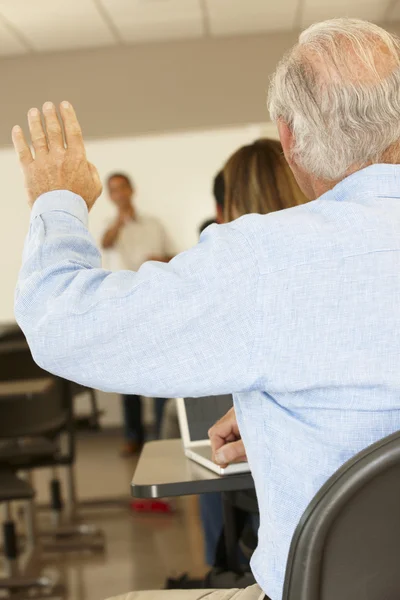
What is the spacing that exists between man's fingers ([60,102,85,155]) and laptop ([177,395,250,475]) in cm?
57

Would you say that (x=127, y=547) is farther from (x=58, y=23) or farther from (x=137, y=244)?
→ (x=58, y=23)

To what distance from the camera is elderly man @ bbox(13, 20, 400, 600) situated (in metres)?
0.81

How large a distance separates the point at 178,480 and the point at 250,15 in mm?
4868

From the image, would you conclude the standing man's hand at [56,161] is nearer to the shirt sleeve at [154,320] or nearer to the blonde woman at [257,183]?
the shirt sleeve at [154,320]

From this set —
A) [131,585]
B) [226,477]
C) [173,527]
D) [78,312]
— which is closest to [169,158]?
[173,527]

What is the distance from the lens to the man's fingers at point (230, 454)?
4.14 feet

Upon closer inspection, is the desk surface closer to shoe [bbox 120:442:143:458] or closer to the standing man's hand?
the standing man's hand

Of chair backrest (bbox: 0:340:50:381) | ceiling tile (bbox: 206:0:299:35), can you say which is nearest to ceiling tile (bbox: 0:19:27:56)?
ceiling tile (bbox: 206:0:299:35)

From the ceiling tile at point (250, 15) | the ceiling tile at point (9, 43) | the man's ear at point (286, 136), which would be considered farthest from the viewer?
the ceiling tile at point (9, 43)

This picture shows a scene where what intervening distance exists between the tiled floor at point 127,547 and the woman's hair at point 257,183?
5.07ft

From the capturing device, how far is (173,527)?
3582mm

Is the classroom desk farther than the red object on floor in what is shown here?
No

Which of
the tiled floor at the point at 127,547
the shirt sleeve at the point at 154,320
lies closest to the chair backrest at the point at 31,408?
the tiled floor at the point at 127,547

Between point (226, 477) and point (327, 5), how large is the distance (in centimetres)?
481
